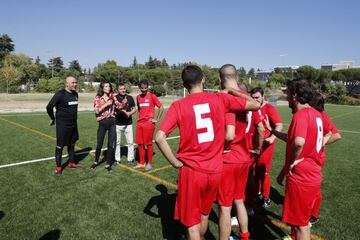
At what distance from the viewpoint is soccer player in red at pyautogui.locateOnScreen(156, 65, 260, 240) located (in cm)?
297

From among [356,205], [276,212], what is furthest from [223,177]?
[356,205]

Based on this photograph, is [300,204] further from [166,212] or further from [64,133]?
[64,133]

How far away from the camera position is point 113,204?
5.35 meters

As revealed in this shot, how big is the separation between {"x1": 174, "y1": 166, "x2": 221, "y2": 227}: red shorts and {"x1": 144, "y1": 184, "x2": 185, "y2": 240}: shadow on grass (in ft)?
4.38

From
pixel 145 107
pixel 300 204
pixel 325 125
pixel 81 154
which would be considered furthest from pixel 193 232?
pixel 81 154

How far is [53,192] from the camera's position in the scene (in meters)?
5.86

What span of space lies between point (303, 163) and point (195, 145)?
125 cm

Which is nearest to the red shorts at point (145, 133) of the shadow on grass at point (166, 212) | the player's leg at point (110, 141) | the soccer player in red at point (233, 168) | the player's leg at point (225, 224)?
the player's leg at point (110, 141)

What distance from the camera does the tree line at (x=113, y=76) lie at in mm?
52406

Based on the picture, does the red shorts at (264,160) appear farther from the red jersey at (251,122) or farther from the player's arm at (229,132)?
the player's arm at (229,132)

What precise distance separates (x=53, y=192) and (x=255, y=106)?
463 centimetres

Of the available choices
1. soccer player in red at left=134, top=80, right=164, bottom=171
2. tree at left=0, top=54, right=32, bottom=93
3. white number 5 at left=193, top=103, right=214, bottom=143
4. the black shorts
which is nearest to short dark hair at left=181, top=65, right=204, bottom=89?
white number 5 at left=193, top=103, right=214, bottom=143

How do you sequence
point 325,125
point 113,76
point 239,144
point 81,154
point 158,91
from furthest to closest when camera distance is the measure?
point 113,76 → point 158,91 → point 81,154 → point 325,125 → point 239,144

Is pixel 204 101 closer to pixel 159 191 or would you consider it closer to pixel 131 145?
pixel 159 191
